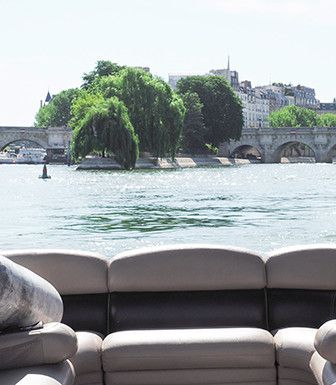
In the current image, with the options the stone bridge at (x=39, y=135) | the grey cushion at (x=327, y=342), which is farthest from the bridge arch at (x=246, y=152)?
the grey cushion at (x=327, y=342)

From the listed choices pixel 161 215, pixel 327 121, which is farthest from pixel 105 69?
pixel 327 121

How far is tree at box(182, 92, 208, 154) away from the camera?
6694 centimetres

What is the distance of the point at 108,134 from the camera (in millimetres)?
40219

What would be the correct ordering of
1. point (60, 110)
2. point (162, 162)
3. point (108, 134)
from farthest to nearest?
point (60, 110), point (162, 162), point (108, 134)

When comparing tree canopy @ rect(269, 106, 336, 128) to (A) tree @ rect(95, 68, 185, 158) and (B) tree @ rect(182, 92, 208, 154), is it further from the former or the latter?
(A) tree @ rect(95, 68, 185, 158)

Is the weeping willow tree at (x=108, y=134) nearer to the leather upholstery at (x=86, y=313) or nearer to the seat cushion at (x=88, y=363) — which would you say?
the leather upholstery at (x=86, y=313)

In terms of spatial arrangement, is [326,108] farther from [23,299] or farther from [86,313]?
[23,299]

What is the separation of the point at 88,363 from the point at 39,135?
240 ft

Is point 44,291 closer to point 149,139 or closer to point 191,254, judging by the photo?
point 191,254

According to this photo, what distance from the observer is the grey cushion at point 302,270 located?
333 cm

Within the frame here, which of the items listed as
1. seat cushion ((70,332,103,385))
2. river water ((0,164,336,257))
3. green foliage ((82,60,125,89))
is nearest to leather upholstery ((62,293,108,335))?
seat cushion ((70,332,103,385))

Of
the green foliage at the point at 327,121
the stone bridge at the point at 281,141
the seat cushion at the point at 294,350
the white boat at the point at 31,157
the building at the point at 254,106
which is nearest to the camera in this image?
the seat cushion at the point at 294,350

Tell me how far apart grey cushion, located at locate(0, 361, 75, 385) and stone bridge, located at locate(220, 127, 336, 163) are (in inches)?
3005

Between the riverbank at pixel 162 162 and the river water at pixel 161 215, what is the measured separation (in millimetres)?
10585
